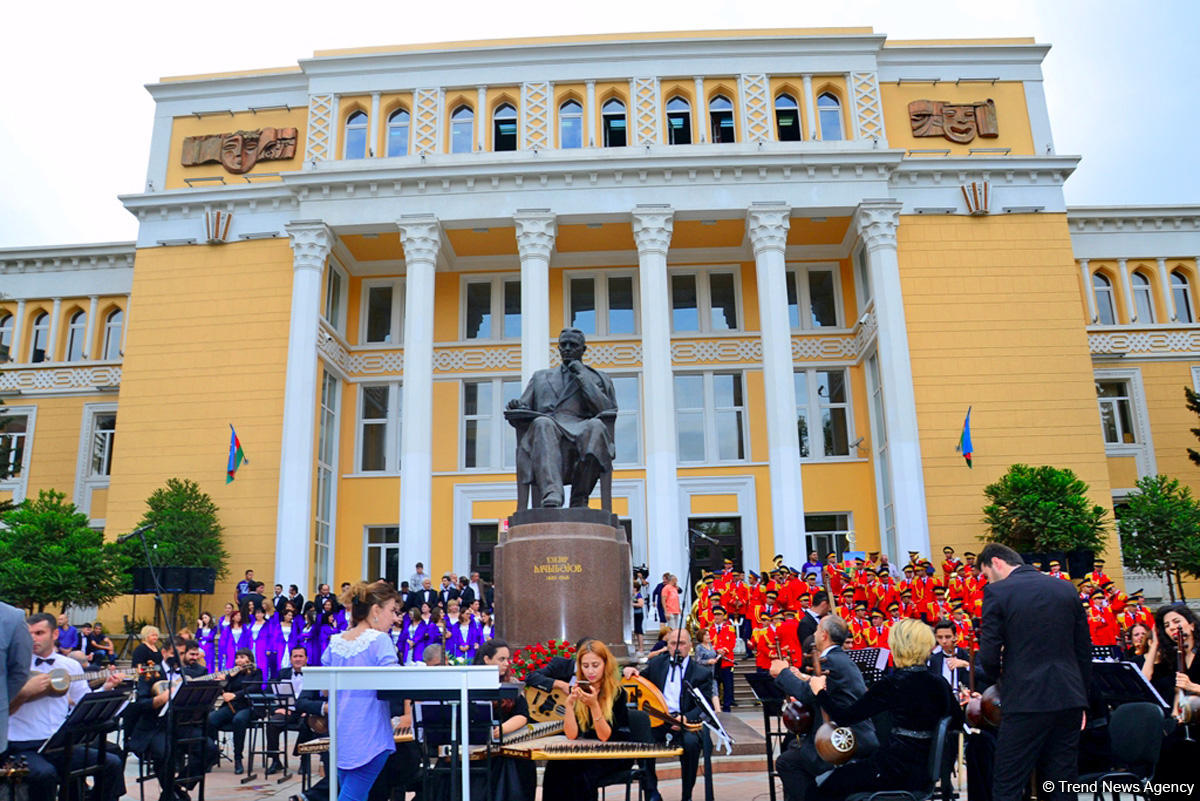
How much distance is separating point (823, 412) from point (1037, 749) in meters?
22.5

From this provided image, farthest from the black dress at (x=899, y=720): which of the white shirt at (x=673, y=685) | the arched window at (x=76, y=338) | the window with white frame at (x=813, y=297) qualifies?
the arched window at (x=76, y=338)

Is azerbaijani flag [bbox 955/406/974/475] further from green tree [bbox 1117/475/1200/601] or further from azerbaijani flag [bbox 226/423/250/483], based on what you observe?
green tree [bbox 1117/475/1200/601]

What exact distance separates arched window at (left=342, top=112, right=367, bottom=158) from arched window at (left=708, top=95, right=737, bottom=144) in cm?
1003

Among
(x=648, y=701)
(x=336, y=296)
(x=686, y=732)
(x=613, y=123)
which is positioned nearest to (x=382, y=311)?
(x=336, y=296)

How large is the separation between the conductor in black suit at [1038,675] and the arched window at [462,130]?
941 inches

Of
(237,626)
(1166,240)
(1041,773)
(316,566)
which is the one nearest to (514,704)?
(1041,773)

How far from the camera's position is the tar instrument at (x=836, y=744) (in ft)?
16.0

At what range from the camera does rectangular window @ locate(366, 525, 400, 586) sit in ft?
87.2

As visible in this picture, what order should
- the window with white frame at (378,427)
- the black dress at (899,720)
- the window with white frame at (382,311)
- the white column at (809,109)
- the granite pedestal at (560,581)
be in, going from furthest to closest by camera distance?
the window with white frame at (382,311)
the window with white frame at (378,427)
the white column at (809,109)
the granite pedestal at (560,581)
the black dress at (899,720)

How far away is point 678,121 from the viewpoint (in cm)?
2672

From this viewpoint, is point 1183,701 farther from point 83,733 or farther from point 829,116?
point 829,116

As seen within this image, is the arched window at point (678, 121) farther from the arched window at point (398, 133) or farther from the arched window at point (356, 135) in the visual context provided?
the arched window at point (356, 135)

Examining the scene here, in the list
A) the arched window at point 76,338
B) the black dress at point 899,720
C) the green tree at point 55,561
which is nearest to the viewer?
the black dress at point 899,720

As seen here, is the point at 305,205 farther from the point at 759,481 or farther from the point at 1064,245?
the point at 1064,245
